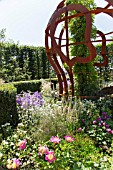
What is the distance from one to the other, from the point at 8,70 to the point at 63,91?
6815 millimetres

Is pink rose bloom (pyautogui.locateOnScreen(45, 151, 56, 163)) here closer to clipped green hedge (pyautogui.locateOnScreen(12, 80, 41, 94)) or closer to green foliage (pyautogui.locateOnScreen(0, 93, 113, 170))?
green foliage (pyautogui.locateOnScreen(0, 93, 113, 170))

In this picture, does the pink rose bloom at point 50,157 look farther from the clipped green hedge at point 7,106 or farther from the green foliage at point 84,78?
the green foliage at point 84,78

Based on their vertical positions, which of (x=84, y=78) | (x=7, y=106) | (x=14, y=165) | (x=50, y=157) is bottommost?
(x=14, y=165)

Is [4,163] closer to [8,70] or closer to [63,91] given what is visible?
[63,91]

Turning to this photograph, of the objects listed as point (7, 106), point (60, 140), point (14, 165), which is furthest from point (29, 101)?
point (14, 165)

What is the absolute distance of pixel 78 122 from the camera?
14.9 ft

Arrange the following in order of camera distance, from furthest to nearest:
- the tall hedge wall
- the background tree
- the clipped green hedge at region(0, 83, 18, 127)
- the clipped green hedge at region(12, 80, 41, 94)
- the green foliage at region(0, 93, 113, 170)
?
the tall hedge wall
the clipped green hedge at region(12, 80, 41, 94)
the background tree
the clipped green hedge at region(0, 83, 18, 127)
the green foliage at region(0, 93, 113, 170)

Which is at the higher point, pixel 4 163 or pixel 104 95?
pixel 104 95

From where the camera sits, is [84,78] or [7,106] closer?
[7,106]

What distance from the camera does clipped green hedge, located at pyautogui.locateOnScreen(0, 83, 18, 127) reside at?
15.7 feet

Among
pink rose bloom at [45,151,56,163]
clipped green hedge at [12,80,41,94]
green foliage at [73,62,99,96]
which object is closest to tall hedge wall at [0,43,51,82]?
clipped green hedge at [12,80,41,94]

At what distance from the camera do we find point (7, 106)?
4.85 metres

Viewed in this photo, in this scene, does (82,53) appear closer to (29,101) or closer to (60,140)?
(29,101)

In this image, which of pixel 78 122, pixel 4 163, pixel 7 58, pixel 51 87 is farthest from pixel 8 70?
pixel 4 163
